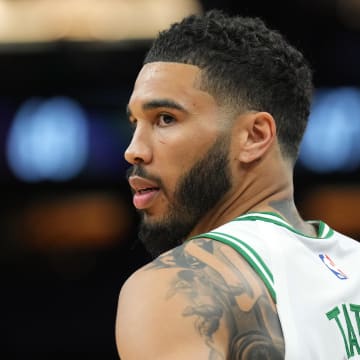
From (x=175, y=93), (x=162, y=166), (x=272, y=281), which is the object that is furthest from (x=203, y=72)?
(x=272, y=281)

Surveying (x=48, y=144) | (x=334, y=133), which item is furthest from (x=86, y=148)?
(x=334, y=133)

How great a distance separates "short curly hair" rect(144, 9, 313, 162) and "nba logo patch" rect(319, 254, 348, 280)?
39 centimetres

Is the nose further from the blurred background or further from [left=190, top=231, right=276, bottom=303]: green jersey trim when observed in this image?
the blurred background

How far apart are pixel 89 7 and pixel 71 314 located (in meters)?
2.81

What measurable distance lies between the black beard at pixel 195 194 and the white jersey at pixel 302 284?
0.60 ft

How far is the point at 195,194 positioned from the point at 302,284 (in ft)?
1.64

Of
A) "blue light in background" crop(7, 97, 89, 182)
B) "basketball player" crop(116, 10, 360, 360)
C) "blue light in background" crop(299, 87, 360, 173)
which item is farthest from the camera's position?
"blue light in background" crop(7, 97, 89, 182)

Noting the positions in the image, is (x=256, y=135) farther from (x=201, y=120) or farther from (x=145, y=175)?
(x=145, y=175)

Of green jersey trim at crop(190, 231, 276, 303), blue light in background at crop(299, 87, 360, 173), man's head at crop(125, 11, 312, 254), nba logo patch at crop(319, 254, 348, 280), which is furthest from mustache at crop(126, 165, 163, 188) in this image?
blue light in background at crop(299, 87, 360, 173)

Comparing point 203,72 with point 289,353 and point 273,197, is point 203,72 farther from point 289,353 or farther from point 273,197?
point 289,353

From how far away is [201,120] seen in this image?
2938 millimetres

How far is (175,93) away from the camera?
2959mm

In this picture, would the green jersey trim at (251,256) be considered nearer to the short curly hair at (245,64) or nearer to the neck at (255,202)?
the neck at (255,202)

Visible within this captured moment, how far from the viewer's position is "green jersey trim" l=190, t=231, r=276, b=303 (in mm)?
2537
